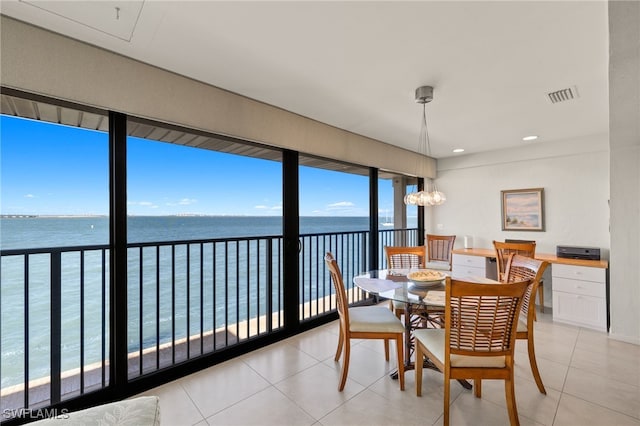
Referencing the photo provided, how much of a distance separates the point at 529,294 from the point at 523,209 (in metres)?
2.90

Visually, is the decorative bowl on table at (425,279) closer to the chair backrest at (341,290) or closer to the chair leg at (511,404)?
the chair backrest at (341,290)

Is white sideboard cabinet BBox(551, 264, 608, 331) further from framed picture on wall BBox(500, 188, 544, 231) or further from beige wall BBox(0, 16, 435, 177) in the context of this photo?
beige wall BBox(0, 16, 435, 177)

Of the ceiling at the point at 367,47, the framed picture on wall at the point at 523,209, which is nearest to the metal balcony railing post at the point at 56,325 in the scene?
the ceiling at the point at 367,47

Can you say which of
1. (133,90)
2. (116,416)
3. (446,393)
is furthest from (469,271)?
(133,90)

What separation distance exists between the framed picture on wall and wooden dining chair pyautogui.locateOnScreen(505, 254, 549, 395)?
7.62 ft

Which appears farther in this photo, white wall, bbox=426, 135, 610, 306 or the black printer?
white wall, bbox=426, 135, 610, 306

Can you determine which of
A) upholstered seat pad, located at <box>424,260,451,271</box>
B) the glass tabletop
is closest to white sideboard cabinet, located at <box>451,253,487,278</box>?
upholstered seat pad, located at <box>424,260,451,271</box>

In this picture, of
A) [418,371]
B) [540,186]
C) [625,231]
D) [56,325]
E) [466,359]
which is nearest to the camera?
[466,359]

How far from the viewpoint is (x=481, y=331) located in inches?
60.3

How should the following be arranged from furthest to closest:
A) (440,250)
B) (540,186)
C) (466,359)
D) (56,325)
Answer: (440,250), (540,186), (56,325), (466,359)

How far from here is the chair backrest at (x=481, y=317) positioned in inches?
57.6

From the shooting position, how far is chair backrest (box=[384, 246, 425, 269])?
3.23 m

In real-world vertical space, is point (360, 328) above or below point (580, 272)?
below

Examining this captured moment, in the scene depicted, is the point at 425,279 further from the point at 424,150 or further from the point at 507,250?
the point at 424,150
